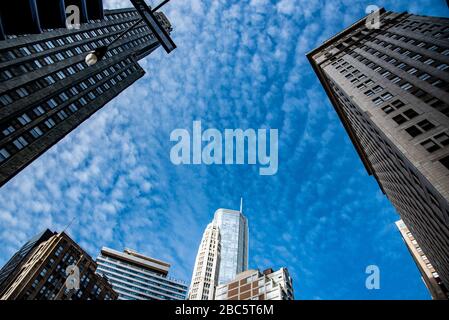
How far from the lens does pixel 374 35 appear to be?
64500 mm

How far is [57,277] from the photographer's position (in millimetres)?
66688

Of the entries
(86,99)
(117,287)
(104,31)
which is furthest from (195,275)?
(104,31)

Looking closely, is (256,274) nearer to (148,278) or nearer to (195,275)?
(195,275)

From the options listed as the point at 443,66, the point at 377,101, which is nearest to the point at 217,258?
the point at 377,101

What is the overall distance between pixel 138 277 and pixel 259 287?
84677 millimetres

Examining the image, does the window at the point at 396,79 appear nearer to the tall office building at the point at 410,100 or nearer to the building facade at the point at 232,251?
the tall office building at the point at 410,100

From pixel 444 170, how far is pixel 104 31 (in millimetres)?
→ 87654

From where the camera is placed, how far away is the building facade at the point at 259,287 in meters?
58.9

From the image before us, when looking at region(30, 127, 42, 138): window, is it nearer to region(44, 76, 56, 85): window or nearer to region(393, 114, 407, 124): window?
region(44, 76, 56, 85): window

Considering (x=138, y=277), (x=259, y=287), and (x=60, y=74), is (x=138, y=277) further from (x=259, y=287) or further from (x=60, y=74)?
(x=60, y=74)

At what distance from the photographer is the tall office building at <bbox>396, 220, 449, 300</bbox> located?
221 feet

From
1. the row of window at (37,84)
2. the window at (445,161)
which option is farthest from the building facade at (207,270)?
the window at (445,161)

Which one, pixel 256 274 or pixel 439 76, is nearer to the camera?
pixel 439 76
